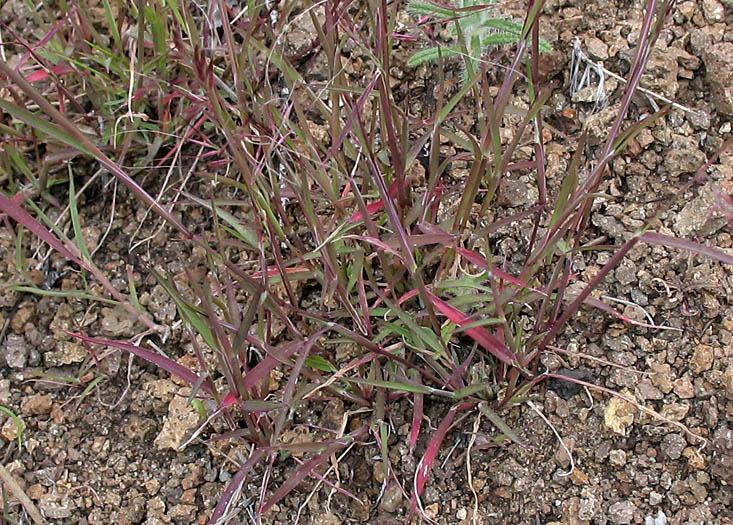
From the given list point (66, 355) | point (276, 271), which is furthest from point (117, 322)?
point (276, 271)

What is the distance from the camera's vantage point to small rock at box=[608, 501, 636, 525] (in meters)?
1.25

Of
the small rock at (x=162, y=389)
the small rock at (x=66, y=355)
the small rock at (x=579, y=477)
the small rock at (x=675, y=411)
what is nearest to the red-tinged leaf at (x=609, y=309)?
the small rock at (x=675, y=411)

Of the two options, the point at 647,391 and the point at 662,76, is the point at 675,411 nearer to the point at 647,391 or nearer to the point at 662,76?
the point at 647,391

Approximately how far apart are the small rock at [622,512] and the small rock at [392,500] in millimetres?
337

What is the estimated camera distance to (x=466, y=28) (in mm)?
1356

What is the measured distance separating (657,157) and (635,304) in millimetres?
312

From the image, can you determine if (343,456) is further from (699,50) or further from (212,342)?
(699,50)

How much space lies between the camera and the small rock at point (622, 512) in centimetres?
125

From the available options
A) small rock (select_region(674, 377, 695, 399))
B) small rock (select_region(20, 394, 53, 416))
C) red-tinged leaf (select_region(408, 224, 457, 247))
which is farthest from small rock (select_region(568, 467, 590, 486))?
small rock (select_region(20, 394, 53, 416))

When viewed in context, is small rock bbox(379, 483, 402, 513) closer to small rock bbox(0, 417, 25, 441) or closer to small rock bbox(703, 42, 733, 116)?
small rock bbox(0, 417, 25, 441)

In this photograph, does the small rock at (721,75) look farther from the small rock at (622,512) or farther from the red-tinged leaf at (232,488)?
the red-tinged leaf at (232,488)

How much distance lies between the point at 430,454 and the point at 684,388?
44 cm

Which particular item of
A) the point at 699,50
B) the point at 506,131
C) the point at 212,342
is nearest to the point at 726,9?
the point at 699,50

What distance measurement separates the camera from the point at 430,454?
1.27 metres
